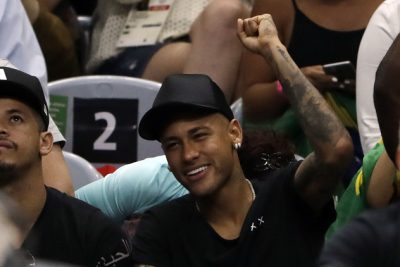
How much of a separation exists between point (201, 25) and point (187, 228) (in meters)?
1.63

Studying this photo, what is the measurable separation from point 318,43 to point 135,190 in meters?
0.98

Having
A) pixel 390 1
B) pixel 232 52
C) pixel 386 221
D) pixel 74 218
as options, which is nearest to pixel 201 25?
pixel 232 52

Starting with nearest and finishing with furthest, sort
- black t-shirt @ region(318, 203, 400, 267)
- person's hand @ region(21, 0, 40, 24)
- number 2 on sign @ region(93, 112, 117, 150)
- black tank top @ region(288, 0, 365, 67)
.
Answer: black t-shirt @ region(318, 203, 400, 267), black tank top @ region(288, 0, 365, 67), number 2 on sign @ region(93, 112, 117, 150), person's hand @ region(21, 0, 40, 24)

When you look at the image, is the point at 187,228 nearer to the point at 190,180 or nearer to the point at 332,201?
the point at 190,180

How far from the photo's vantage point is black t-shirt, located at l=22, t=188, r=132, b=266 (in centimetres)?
311

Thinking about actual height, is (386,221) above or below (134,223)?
above

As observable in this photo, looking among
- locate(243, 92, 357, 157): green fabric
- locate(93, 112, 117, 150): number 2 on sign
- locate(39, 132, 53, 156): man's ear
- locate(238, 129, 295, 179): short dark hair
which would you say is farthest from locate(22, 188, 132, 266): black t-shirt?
locate(93, 112, 117, 150): number 2 on sign

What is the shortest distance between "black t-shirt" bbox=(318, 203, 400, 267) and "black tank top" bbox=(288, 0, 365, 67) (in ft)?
7.39

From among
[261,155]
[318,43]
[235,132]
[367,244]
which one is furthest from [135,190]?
[367,244]

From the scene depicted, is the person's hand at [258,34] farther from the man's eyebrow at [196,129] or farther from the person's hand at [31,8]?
the person's hand at [31,8]

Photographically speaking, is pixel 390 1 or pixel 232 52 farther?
pixel 232 52

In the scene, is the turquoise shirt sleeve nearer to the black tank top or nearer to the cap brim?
the cap brim

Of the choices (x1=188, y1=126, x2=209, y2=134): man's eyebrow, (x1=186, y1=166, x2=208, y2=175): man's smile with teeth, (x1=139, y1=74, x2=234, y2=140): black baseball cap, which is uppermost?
(x1=139, y1=74, x2=234, y2=140): black baseball cap

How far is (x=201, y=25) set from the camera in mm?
4668
